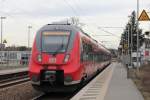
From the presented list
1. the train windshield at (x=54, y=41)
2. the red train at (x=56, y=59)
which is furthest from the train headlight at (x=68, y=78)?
the train windshield at (x=54, y=41)

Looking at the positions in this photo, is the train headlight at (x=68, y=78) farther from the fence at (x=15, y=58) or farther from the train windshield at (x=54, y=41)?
the fence at (x=15, y=58)

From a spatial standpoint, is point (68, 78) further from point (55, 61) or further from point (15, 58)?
point (15, 58)

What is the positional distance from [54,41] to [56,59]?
43.4 inches

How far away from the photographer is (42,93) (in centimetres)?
2378

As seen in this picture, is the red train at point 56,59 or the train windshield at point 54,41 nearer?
the red train at point 56,59

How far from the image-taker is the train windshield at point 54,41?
21.9 metres

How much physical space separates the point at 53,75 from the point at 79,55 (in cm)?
180

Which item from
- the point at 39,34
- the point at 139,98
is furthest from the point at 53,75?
the point at 139,98

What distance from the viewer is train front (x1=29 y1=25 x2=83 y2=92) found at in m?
21.2

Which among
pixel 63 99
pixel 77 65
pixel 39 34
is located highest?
pixel 39 34

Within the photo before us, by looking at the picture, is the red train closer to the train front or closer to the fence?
the train front

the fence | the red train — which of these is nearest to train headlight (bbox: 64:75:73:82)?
the red train

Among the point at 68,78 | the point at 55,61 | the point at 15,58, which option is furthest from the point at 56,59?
the point at 15,58

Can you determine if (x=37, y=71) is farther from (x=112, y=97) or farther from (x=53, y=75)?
(x=112, y=97)
